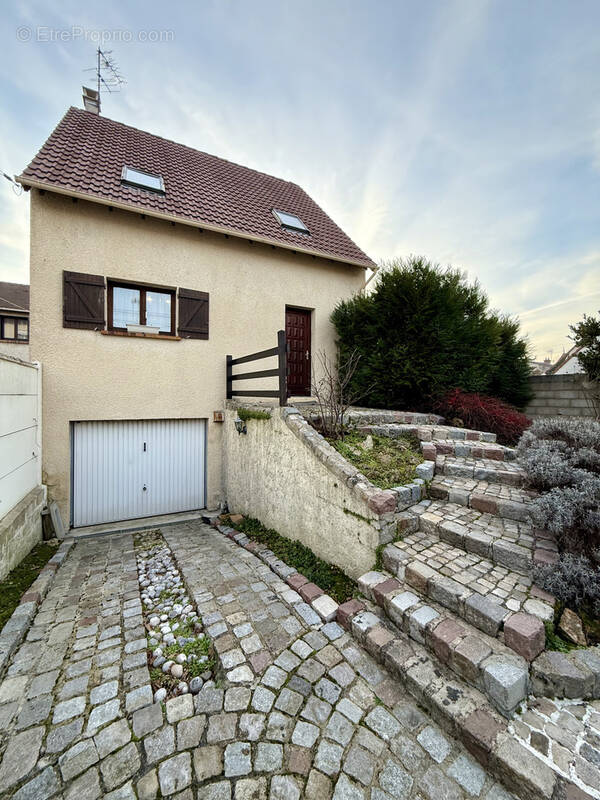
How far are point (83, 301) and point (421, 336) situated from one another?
19.0ft

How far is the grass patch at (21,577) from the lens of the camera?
271 centimetres

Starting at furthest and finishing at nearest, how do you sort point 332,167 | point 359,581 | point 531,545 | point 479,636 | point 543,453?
point 332,167 → point 543,453 → point 359,581 → point 531,545 → point 479,636

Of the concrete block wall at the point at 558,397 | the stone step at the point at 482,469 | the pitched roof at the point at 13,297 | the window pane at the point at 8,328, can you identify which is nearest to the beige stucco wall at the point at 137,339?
the stone step at the point at 482,469

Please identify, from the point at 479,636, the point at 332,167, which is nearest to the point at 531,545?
the point at 479,636

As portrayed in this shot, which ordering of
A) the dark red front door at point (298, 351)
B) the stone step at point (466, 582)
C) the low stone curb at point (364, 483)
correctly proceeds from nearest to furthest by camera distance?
1. the stone step at point (466, 582)
2. the low stone curb at point (364, 483)
3. the dark red front door at point (298, 351)

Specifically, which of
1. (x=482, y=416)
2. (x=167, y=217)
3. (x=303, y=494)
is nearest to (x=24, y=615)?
(x=303, y=494)

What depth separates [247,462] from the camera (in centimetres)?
497

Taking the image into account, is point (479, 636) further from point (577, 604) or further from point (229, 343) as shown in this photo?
point (229, 343)

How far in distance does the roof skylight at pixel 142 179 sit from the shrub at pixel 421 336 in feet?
14.7

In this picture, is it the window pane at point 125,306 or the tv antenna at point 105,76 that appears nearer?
the window pane at point 125,306

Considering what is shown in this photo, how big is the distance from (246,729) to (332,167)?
9567 millimetres

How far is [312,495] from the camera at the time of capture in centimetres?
345

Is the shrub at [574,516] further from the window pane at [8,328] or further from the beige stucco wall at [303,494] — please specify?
the window pane at [8,328]

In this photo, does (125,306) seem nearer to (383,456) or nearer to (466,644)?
(383,456)
